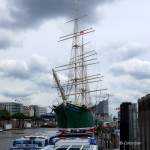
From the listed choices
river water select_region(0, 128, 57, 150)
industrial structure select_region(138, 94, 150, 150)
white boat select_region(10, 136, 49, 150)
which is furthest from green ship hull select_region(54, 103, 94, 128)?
industrial structure select_region(138, 94, 150, 150)

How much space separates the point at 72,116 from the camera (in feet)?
350

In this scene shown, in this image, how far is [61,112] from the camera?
107875 millimetres

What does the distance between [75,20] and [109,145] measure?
7720cm

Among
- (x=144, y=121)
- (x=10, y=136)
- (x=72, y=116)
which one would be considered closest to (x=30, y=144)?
(x=144, y=121)

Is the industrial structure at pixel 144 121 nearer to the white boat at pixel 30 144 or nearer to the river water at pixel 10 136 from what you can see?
the white boat at pixel 30 144

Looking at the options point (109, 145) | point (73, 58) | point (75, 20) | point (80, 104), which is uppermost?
point (75, 20)

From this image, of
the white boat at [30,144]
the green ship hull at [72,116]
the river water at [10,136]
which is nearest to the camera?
the white boat at [30,144]

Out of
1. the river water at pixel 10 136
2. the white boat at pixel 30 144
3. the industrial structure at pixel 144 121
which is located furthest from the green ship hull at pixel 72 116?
the industrial structure at pixel 144 121

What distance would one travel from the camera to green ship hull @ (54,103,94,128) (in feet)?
348

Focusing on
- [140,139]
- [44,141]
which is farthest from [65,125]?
[140,139]

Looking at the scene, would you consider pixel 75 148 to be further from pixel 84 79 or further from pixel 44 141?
pixel 84 79

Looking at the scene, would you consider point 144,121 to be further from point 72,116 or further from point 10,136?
point 10,136

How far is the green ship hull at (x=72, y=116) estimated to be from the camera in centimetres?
10612

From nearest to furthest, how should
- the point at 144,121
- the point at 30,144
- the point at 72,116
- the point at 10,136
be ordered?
1. the point at 144,121
2. the point at 30,144
3. the point at 72,116
4. the point at 10,136
